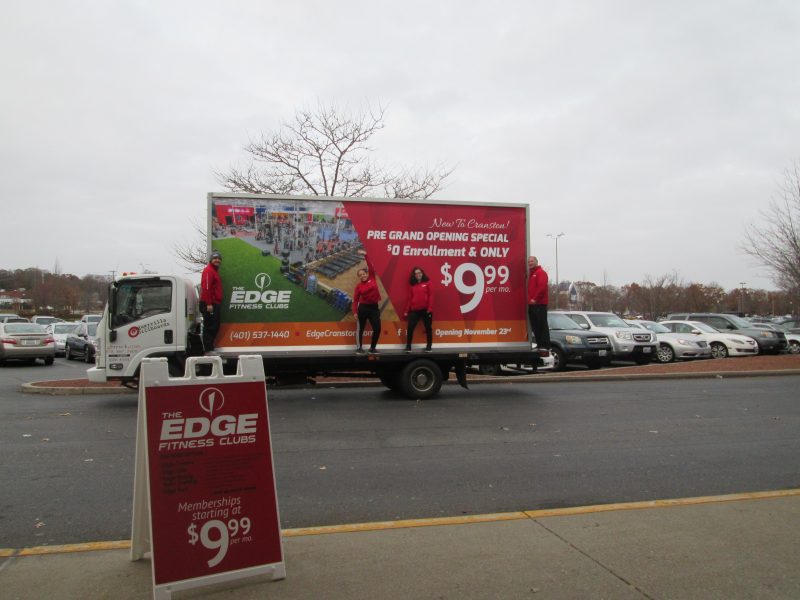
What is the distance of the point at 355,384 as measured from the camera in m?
13.2

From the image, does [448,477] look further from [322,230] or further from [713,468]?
[322,230]

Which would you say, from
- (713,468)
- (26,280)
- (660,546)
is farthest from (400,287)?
(26,280)

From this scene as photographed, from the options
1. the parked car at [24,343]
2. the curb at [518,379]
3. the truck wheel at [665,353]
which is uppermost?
the parked car at [24,343]

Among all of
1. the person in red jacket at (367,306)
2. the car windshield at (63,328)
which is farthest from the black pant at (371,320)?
the car windshield at (63,328)

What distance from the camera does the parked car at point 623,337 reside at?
18.1 metres

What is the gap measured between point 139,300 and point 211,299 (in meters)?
1.43

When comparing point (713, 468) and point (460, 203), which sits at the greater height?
point (460, 203)

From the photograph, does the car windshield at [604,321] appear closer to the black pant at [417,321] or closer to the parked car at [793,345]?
the parked car at [793,345]

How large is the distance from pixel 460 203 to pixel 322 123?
31.1ft

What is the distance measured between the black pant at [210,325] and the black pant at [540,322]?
18.4 feet

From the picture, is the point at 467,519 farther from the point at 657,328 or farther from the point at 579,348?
the point at 657,328

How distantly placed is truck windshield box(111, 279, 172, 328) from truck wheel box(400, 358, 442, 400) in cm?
423

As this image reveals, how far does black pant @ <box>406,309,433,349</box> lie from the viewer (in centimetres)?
1090

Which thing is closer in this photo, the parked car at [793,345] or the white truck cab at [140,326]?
the white truck cab at [140,326]
